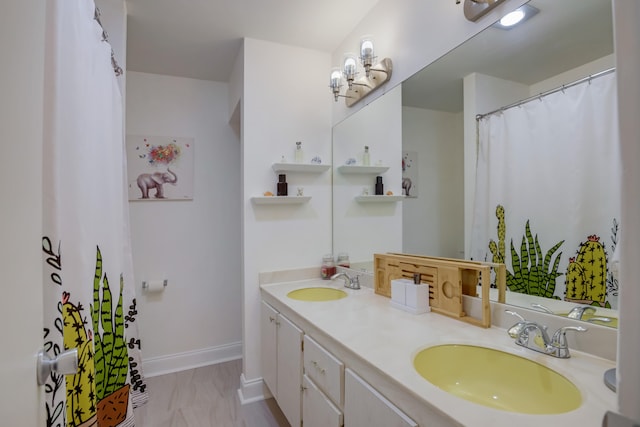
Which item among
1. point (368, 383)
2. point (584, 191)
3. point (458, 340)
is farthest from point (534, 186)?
point (368, 383)

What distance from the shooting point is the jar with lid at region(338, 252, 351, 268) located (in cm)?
229

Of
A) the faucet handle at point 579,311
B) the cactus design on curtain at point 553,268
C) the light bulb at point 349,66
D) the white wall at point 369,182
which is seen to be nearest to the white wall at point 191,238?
the white wall at point 369,182

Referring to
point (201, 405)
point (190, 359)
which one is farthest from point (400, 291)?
point (190, 359)

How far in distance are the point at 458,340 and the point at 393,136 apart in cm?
124

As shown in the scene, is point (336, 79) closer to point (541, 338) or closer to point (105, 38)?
point (105, 38)

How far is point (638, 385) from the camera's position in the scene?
47 centimetres

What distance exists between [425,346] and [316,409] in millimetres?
604

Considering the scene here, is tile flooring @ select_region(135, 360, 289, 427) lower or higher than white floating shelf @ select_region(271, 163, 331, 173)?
lower

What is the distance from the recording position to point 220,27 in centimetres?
206

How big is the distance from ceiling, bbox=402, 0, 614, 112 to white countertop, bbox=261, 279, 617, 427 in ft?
3.18

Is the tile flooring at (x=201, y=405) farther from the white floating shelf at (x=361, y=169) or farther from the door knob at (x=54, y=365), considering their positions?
the white floating shelf at (x=361, y=169)

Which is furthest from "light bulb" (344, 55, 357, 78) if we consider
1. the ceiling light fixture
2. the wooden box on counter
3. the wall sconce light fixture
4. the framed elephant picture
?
the framed elephant picture

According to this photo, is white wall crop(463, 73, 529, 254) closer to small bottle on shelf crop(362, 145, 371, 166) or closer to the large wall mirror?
the large wall mirror

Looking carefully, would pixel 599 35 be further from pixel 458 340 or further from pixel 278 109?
pixel 278 109
